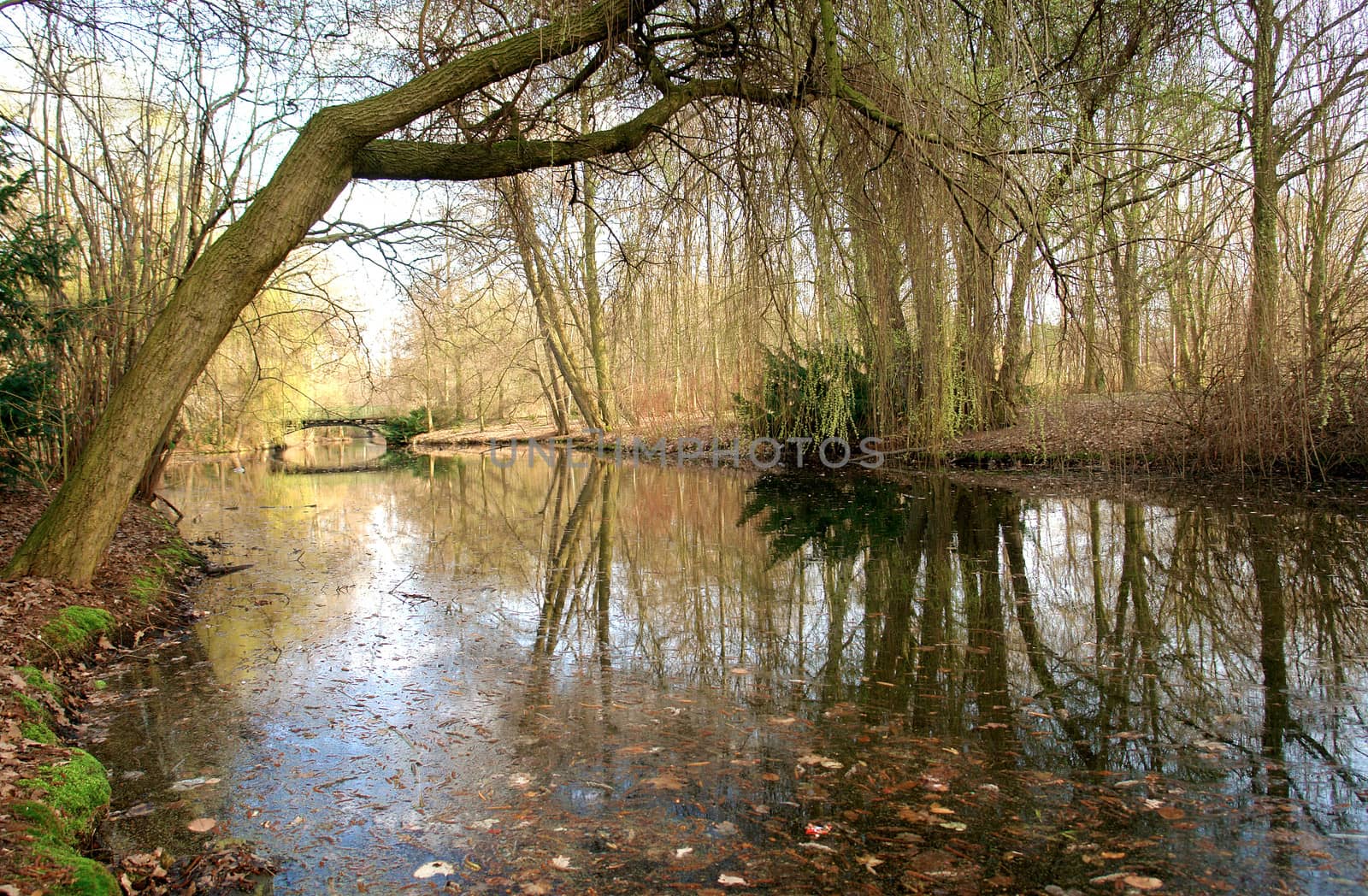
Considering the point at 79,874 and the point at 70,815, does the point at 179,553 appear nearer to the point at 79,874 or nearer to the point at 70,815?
the point at 70,815

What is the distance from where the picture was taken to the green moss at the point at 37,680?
3096 mm

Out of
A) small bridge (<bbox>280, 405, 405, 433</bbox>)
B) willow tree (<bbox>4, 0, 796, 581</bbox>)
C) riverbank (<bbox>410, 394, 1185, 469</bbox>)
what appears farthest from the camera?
small bridge (<bbox>280, 405, 405, 433</bbox>)

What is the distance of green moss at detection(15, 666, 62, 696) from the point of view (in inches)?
122

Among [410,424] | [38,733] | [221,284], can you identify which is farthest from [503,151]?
[410,424]

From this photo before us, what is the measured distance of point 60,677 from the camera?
11.2 ft

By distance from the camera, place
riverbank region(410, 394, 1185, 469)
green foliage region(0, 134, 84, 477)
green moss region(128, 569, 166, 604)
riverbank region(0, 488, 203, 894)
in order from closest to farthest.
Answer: riverbank region(0, 488, 203, 894), green moss region(128, 569, 166, 604), green foliage region(0, 134, 84, 477), riverbank region(410, 394, 1185, 469)

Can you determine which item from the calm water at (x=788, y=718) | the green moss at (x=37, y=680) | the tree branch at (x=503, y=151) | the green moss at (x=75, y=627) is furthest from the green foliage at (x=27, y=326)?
the green moss at (x=37, y=680)

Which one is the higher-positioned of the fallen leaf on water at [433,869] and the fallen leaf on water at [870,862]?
the fallen leaf on water at [870,862]

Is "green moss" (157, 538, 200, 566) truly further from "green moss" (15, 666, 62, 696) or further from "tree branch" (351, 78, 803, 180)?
"tree branch" (351, 78, 803, 180)

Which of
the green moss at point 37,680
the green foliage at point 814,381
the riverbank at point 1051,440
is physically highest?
the green foliage at point 814,381

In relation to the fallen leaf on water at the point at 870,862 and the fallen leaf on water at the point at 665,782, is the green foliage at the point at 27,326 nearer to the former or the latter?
the fallen leaf on water at the point at 665,782

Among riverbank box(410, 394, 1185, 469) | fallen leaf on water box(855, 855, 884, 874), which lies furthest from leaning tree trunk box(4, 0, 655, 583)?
fallen leaf on water box(855, 855, 884, 874)

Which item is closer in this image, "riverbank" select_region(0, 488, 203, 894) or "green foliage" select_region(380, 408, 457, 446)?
"riverbank" select_region(0, 488, 203, 894)

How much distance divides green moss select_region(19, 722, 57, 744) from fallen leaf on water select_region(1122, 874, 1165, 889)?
10.4 feet
